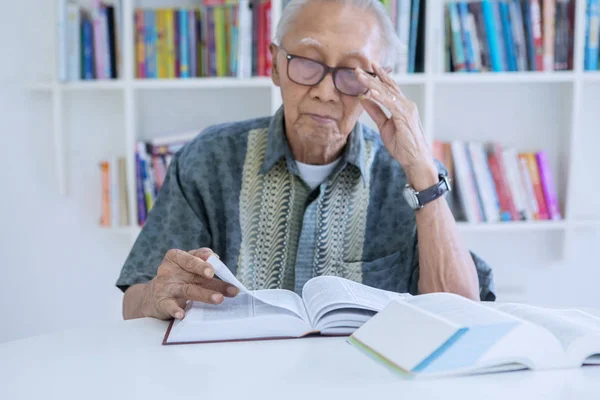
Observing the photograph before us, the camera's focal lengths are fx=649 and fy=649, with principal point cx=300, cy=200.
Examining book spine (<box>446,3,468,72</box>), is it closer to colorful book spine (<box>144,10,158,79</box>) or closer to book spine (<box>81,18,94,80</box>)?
colorful book spine (<box>144,10,158,79</box>)

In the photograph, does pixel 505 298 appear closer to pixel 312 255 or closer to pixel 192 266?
pixel 312 255

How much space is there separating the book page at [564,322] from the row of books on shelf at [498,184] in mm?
1375

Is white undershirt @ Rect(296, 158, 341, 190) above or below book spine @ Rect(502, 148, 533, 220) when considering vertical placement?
above

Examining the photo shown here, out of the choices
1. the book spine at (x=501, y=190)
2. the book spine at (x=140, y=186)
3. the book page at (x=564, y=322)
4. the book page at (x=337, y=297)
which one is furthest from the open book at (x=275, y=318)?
the book spine at (x=501, y=190)

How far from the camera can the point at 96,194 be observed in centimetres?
250

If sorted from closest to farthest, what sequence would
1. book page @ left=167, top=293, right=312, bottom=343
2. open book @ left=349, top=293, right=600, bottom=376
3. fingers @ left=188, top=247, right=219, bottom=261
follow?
open book @ left=349, top=293, right=600, bottom=376 < book page @ left=167, top=293, right=312, bottom=343 < fingers @ left=188, top=247, right=219, bottom=261

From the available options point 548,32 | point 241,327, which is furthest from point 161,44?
point 241,327

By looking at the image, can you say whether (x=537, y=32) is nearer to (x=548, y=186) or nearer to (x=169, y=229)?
(x=548, y=186)

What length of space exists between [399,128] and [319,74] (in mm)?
212

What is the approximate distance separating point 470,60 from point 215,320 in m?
1.66

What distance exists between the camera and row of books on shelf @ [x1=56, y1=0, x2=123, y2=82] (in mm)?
2230

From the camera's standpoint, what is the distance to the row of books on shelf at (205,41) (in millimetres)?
2217

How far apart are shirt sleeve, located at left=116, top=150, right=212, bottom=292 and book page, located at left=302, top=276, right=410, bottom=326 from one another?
432 mm

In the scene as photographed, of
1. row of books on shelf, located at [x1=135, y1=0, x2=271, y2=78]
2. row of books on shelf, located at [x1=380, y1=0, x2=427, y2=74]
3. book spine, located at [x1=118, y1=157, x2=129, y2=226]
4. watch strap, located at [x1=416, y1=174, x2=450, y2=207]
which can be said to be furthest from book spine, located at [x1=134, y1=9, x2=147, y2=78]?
watch strap, located at [x1=416, y1=174, x2=450, y2=207]
